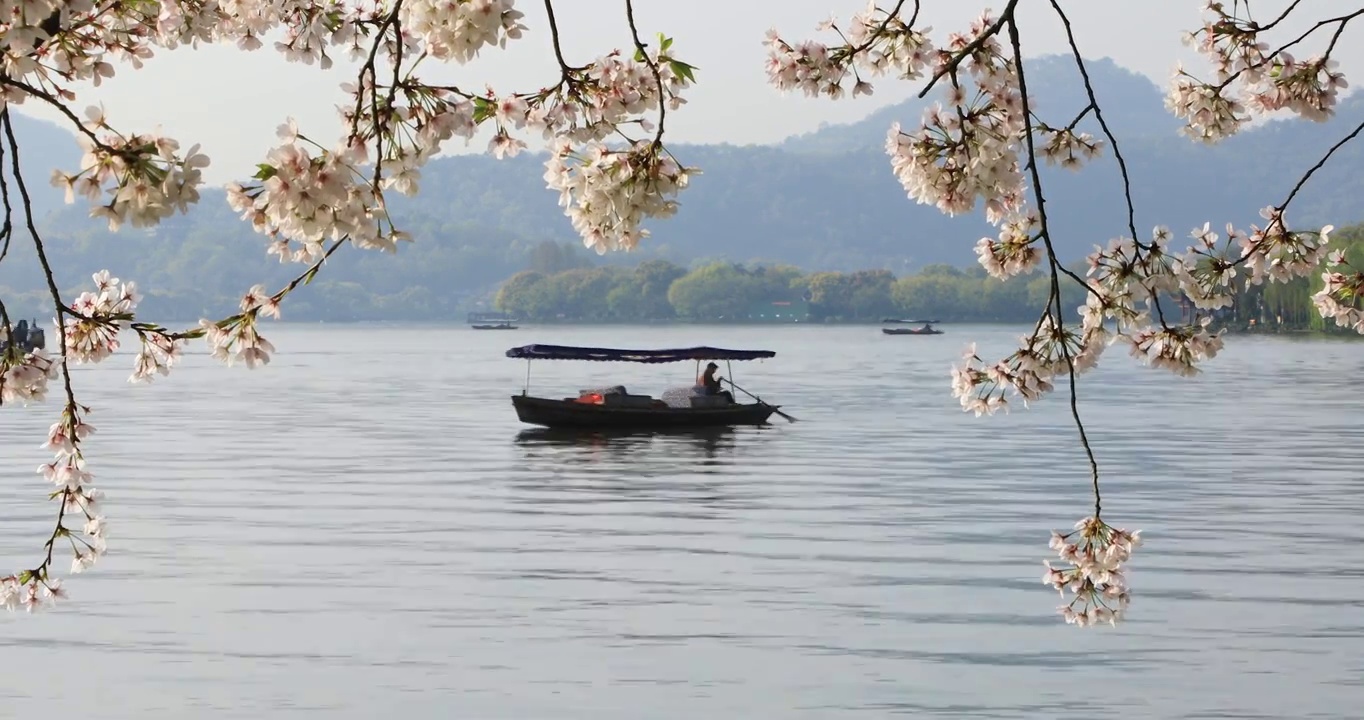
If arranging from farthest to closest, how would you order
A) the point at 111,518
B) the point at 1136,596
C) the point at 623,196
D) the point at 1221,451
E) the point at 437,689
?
the point at 1221,451, the point at 111,518, the point at 1136,596, the point at 437,689, the point at 623,196

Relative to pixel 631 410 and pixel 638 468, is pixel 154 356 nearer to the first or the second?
pixel 638 468

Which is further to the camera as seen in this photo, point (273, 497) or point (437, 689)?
point (273, 497)

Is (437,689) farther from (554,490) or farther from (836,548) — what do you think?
(554,490)

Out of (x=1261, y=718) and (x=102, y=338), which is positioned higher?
(x=102, y=338)

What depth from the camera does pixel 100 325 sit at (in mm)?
6562

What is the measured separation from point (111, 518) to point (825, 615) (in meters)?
16.5

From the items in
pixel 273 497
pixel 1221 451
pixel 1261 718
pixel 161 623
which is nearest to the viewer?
pixel 1261 718

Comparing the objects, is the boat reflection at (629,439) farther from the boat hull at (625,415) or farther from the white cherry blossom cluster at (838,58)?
the white cherry blossom cluster at (838,58)

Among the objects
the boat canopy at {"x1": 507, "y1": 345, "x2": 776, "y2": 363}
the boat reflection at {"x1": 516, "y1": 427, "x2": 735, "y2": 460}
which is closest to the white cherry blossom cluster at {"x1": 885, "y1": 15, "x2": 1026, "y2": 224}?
the boat reflection at {"x1": 516, "y1": 427, "x2": 735, "y2": 460}

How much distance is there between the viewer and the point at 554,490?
38.0 m

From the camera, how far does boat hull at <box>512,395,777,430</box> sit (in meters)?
51.6

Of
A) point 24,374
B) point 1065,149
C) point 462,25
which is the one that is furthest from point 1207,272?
point 24,374

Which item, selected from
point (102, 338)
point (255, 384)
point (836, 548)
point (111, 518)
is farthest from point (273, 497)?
point (255, 384)

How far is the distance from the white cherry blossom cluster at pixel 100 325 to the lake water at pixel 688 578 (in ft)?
33.8
